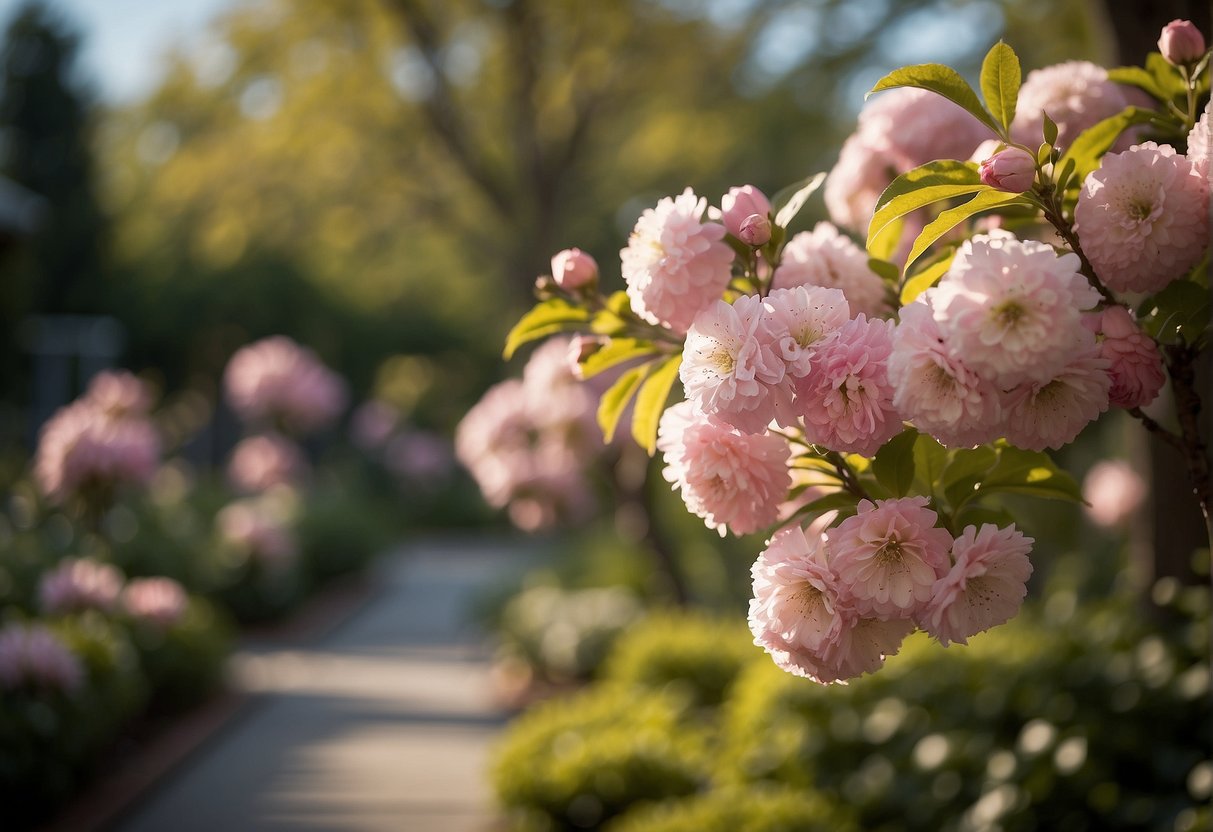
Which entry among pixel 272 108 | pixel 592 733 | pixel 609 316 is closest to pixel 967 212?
pixel 609 316

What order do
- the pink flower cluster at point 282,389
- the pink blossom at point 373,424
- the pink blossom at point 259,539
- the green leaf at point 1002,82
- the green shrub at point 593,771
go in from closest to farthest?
1. the green leaf at point 1002,82
2. the green shrub at point 593,771
3. the pink blossom at point 259,539
4. the pink flower cluster at point 282,389
5. the pink blossom at point 373,424

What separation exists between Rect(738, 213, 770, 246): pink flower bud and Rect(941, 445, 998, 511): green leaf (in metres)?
0.42

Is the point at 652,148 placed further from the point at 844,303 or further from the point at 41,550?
the point at 844,303

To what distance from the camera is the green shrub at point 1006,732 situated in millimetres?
3055

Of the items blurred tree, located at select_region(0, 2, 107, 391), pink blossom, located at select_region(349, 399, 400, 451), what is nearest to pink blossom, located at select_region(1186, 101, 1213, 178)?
pink blossom, located at select_region(349, 399, 400, 451)

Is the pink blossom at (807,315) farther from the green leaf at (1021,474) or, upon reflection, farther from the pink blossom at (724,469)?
the green leaf at (1021,474)

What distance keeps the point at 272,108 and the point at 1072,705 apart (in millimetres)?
13815

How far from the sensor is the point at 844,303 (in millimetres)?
1495

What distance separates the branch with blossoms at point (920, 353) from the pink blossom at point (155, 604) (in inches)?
207

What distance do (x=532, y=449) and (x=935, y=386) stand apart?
6.09 m

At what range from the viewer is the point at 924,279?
1.80m

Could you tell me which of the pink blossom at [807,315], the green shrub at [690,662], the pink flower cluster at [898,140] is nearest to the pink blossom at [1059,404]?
the pink blossom at [807,315]

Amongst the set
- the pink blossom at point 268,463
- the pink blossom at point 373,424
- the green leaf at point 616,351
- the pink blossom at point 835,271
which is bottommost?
the green leaf at point 616,351

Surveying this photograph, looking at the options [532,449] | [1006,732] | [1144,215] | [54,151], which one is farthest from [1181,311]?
[54,151]
